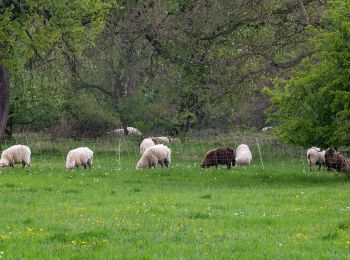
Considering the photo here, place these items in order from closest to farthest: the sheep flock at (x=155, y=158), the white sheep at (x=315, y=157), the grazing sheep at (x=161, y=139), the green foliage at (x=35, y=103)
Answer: the sheep flock at (x=155, y=158), the white sheep at (x=315, y=157), the green foliage at (x=35, y=103), the grazing sheep at (x=161, y=139)

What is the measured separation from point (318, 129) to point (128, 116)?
19348 mm

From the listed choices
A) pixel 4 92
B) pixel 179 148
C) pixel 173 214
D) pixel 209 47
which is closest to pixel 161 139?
pixel 179 148

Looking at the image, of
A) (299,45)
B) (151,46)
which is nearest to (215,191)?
(299,45)

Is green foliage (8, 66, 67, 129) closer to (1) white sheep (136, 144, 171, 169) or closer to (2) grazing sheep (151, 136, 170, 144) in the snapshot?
(2) grazing sheep (151, 136, 170, 144)

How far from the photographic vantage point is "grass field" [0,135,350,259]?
10.0 m

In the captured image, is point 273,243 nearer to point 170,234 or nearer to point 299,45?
point 170,234

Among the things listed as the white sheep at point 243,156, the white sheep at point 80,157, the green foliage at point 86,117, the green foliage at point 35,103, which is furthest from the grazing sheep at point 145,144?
the green foliage at point 86,117

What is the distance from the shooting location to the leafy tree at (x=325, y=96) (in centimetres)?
2105

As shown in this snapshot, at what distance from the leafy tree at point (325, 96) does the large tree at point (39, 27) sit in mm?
9228

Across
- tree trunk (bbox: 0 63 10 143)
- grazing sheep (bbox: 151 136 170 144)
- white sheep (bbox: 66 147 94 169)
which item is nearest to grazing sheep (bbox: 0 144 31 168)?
white sheep (bbox: 66 147 94 169)

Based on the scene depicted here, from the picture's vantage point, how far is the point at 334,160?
26.1 metres

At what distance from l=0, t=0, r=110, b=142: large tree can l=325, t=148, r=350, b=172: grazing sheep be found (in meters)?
10.6

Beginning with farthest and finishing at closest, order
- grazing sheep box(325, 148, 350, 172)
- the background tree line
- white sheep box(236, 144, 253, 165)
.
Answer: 1. white sheep box(236, 144, 253, 165)
2. the background tree line
3. grazing sheep box(325, 148, 350, 172)

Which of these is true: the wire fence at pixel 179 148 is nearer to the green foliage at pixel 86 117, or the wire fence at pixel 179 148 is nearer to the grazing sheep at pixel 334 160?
the green foliage at pixel 86 117
